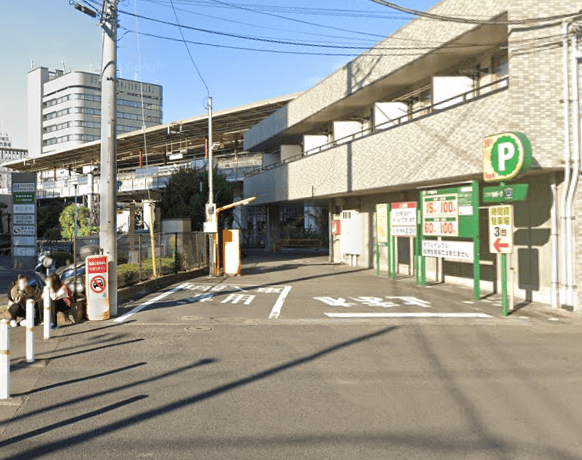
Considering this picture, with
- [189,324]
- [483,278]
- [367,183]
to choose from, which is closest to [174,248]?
[367,183]

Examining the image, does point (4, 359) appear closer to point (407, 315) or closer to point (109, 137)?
point (109, 137)

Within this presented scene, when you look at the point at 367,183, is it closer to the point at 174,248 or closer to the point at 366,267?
the point at 366,267

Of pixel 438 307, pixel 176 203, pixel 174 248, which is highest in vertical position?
pixel 176 203

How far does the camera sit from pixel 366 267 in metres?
25.4

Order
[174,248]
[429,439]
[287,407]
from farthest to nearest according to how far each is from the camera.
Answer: [174,248] < [287,407] < [429,439]

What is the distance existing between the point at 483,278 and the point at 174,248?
11266 millimetres

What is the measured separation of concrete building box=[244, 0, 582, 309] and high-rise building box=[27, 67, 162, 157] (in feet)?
312

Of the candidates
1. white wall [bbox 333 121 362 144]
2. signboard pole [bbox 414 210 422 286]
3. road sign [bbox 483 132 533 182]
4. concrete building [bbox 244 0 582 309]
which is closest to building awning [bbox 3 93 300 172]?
white wall [bbox 333 121 362 144]

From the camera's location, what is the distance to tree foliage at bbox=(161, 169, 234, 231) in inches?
1236

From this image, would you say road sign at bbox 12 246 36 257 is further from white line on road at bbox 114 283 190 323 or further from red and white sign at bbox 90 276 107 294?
red and white sign at bbox 90 276 107 294

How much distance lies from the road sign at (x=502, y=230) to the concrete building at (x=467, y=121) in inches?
53.6

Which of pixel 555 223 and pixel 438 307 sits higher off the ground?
pixel 555 223

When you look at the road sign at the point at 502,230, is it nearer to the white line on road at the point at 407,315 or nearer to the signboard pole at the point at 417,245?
the white line on road at the point at 407,315

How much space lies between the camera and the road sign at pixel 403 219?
689 inches
